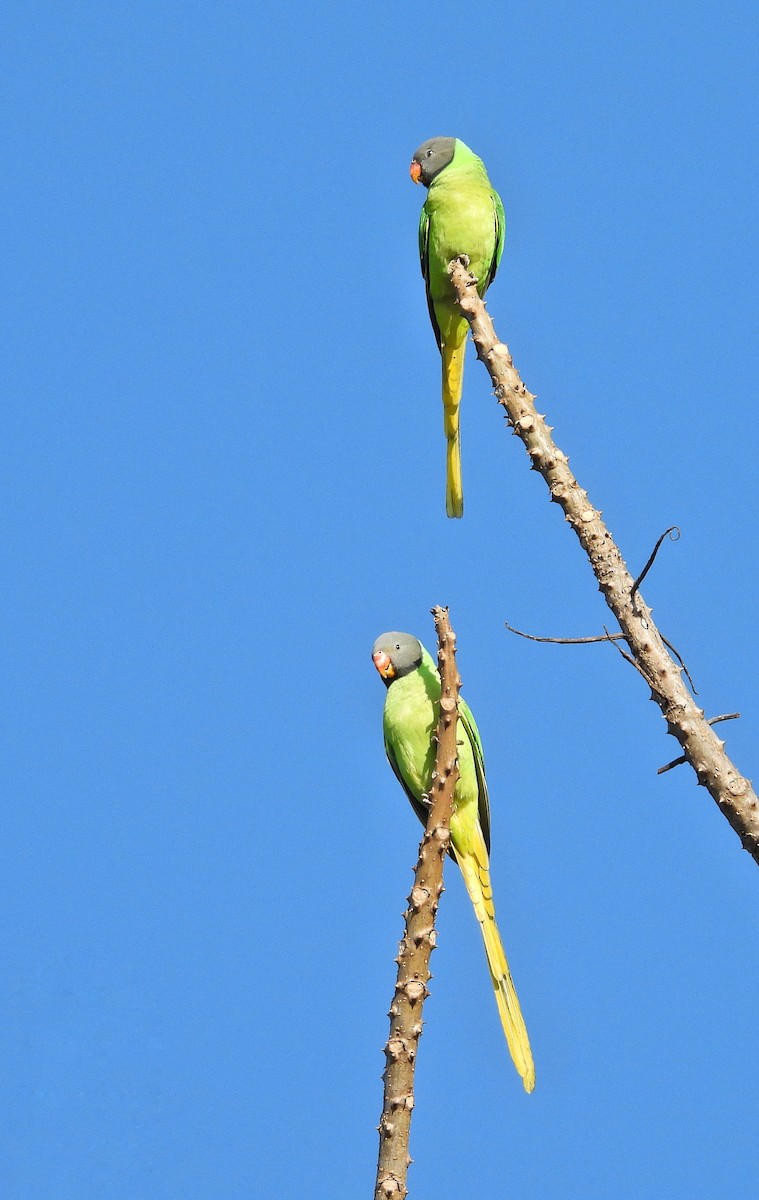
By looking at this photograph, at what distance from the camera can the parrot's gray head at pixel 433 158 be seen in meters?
7.70

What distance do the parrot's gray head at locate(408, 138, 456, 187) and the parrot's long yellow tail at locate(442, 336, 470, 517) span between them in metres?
1.05

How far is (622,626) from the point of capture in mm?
5020

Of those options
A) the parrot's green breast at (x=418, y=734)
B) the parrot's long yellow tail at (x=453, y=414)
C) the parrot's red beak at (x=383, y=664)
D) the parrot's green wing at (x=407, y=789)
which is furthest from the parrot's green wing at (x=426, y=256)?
the parrot's green wing at (x=407, y=789)

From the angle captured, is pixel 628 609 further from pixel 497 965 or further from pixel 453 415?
pixel 453 415

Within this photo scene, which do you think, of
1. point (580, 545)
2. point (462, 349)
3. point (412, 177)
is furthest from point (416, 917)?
point (412, 177)

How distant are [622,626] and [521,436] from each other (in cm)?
94

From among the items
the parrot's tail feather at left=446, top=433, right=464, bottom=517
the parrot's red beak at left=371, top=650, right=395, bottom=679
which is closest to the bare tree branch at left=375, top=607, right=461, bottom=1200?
the parrot's red beak at left=371, top=650, right=395, bottom=679

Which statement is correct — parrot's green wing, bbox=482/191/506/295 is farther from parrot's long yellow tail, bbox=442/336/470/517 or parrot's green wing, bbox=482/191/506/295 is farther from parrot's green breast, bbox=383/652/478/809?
parrot's green breast, bbox=383/652/478/809

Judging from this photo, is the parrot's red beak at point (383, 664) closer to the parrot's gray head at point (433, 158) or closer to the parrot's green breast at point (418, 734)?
the parrot's green breast at point (418, 734)

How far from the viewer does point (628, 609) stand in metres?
5.00

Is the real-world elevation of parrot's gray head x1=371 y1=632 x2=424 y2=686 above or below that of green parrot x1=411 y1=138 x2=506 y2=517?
below

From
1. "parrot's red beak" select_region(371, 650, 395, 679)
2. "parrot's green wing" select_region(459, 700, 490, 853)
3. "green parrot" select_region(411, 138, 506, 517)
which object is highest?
"green parrot" select_region(411, 138, 506, 517)

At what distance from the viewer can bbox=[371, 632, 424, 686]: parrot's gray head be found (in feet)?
22.1

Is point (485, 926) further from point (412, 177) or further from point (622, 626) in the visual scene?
point (412, 177)
